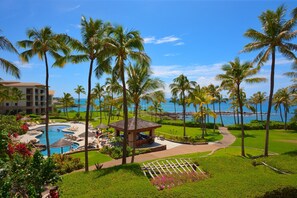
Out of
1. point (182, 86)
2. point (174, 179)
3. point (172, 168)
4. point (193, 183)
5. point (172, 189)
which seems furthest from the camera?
point (182, 86)

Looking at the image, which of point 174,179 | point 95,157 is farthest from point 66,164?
point 174,179

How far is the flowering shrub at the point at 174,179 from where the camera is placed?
12.1 m

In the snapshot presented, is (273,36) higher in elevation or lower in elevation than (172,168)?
higher

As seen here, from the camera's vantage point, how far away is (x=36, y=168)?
24.8ft

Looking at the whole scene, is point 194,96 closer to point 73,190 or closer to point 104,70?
point 104,70

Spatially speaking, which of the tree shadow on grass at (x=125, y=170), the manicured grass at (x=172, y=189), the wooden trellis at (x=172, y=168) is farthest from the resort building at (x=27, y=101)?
the manicured grass at (x=172, y=189)

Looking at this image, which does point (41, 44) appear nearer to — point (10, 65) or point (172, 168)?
point (10, 65)

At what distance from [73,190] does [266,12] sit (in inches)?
816

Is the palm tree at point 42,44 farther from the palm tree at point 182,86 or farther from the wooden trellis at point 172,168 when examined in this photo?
the palm tree at point 182,86

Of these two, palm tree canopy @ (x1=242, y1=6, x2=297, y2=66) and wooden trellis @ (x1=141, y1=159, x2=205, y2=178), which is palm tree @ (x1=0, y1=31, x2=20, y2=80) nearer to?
wooden trellis @ (x1=141, y1=159, x2=205, y2=178)

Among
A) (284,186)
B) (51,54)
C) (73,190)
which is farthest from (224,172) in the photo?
(51,54)

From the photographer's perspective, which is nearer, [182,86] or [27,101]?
[182,86]

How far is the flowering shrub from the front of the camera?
39.6 ft

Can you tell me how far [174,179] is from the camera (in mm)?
12773
